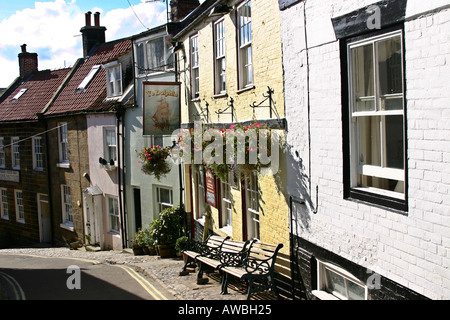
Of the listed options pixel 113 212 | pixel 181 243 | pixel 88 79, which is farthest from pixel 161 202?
pixel 88 79

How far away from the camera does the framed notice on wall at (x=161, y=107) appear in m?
13.4

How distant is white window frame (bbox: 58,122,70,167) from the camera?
864 inches

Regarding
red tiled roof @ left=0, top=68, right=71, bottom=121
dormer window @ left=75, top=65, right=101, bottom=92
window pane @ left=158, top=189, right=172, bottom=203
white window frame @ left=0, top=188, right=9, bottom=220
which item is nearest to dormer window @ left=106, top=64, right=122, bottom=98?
dormer window @ left=75, top=65, right=101, bottom=92

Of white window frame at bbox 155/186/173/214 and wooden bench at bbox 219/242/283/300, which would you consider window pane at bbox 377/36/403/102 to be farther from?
white window frame at bbox 155/186/173/214

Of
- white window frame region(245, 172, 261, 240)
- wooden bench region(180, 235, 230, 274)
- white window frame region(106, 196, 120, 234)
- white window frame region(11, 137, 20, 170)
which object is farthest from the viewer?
white window frame region(11, 137, 20, 170)

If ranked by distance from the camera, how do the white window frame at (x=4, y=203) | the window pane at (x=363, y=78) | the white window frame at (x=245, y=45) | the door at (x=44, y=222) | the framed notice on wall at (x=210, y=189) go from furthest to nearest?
the white window frame at (x=4, y=203) → the door at (x=44, y=222) → the framed notice on wall at (x=210, y=189) → the white window frame at (x=245, y=45) → the window pane at (x=363, y=78)

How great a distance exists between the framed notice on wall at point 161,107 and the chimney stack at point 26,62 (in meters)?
19.8

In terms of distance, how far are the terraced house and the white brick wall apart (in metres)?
0.63

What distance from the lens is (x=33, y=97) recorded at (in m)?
26.2

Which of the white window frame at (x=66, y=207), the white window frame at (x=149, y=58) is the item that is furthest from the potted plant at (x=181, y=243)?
the white window frame at (x=66, y=207)

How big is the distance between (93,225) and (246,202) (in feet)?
39.3

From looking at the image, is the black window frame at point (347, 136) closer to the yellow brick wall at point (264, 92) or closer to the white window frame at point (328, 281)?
the white window frame at point (328, 281)

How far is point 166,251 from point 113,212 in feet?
17.9
